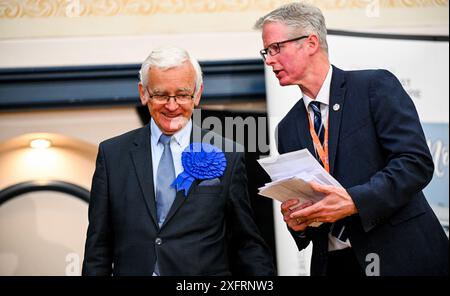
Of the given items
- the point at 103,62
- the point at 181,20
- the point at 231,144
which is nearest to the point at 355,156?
the point at 231,144

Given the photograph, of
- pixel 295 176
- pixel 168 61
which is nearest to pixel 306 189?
pixel 295 176

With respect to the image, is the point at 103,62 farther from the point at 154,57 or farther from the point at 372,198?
the point at 372,198

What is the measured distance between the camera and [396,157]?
7.66 ft

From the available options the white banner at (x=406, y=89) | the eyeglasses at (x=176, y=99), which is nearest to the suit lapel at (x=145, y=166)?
the eyeglasses at (x=176, y=99)

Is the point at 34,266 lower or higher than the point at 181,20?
lower

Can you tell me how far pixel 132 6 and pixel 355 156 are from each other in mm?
1299

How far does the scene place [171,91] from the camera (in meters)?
2.43

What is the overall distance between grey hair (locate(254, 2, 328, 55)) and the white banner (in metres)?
0.70

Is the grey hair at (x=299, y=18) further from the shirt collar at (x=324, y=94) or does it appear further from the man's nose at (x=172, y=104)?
the man's nose at (x=172, y=104)

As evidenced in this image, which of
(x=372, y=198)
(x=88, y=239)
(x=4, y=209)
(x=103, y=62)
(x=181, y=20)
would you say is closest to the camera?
(x=372, y=198)

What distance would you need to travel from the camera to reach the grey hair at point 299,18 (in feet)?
8.01

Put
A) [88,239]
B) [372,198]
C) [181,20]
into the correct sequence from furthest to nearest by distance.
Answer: [181,20], [88,239], [372,198]

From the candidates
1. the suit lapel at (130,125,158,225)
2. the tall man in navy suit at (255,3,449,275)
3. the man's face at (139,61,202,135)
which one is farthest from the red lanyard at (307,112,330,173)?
the suit lapel at (130,125,158,225)

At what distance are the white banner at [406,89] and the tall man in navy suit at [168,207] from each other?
675 millimetres
